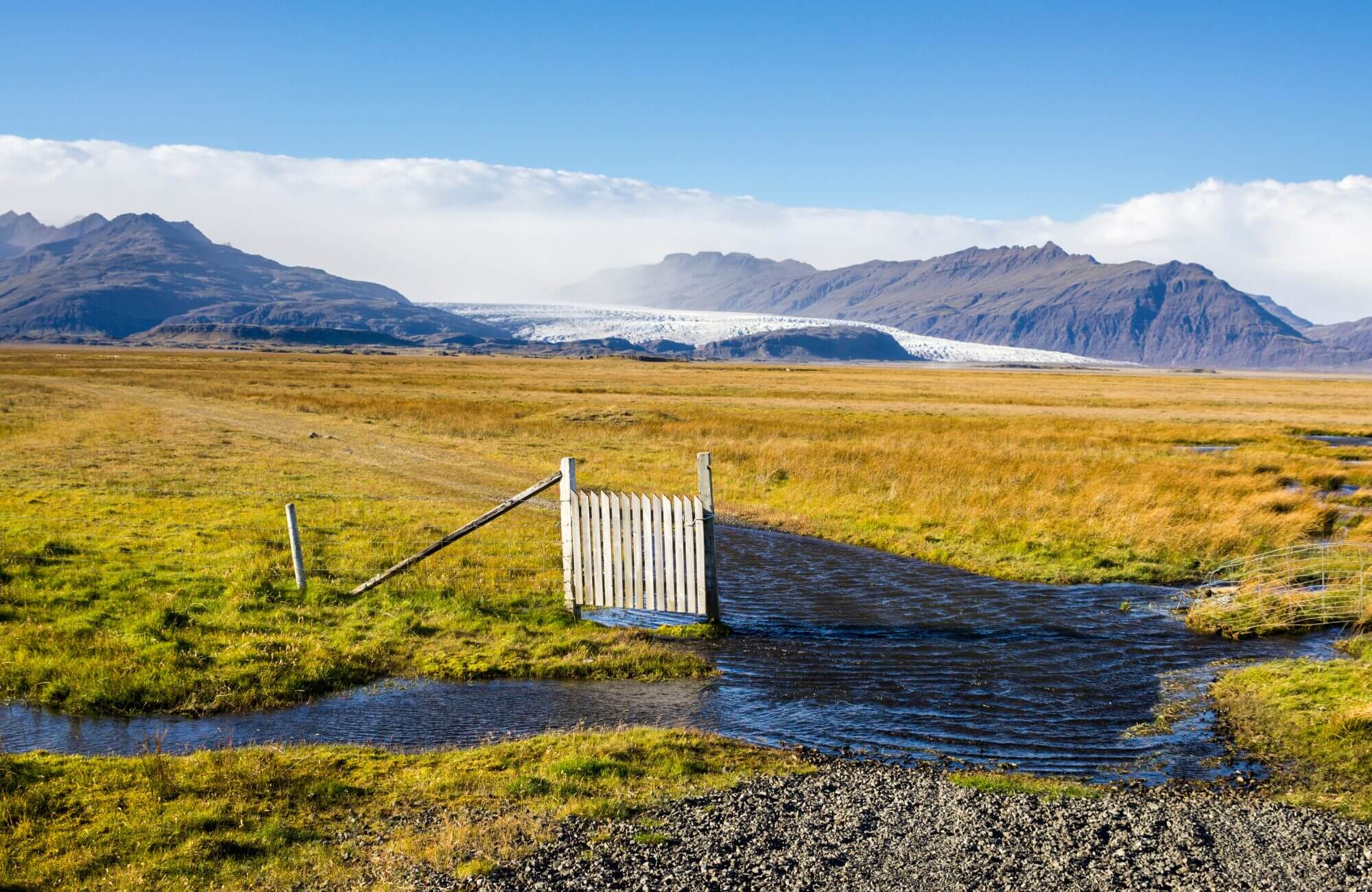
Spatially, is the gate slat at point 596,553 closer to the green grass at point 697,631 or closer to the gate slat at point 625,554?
the gate slat at point 625,554

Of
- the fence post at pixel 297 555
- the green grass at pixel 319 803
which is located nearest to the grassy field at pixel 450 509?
the fence post at pixel 297 555

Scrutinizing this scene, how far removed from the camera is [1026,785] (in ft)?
31.5

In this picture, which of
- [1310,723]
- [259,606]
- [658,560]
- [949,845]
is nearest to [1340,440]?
[1310,723]

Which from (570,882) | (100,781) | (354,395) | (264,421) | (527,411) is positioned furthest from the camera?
(354,395)

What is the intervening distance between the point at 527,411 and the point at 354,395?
2046 centimetres

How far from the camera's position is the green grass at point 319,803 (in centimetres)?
760

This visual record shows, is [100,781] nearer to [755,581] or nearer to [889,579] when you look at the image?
[755,581]

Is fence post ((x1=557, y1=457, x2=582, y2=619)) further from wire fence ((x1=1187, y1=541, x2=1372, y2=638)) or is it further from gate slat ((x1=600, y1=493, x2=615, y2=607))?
wire fence ((x1=1187, y1=541, x2=1372, y2=638))

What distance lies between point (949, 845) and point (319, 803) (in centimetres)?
598

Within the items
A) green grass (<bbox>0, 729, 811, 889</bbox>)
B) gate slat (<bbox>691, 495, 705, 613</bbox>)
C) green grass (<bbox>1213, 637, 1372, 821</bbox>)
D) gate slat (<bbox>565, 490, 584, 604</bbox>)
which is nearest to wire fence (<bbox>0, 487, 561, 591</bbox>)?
gate slat (<bbox>565, 490, 584, 604</bbox>)

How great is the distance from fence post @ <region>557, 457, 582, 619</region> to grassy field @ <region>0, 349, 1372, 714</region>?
1.38 feet

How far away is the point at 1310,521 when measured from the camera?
24781mm

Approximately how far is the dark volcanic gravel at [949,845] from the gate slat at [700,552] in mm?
5746

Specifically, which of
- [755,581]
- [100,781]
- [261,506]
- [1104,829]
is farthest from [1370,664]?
[261,506]
